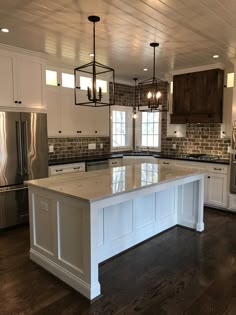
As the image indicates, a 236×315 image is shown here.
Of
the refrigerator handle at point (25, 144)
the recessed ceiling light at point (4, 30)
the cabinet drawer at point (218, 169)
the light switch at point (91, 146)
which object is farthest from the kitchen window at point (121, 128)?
the recessed ceiling light at point (4, 30)

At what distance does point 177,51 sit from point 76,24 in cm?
181

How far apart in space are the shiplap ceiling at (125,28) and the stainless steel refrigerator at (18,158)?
113 cm

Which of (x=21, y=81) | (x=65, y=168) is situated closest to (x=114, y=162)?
(x=65, y=168)

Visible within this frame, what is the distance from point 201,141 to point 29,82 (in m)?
3.63

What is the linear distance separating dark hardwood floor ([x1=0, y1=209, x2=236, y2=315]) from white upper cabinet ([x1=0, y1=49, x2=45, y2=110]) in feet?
6.81

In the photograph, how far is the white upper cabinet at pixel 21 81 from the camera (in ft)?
12.7

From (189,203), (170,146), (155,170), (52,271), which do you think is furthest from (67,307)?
(170,146)

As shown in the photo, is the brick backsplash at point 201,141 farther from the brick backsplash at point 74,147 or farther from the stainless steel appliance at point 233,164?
the brick backsplash at point 74,147

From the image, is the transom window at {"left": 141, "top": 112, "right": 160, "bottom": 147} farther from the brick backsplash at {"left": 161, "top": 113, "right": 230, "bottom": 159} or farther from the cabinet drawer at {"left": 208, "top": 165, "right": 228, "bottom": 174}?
the cabinet drawer at {"left": 208, "top": 165, "right": 228, "bottom": 174}

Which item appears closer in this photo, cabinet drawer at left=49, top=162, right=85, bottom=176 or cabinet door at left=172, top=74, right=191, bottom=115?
cabinet drawer at left=49, top=162, right=85, bottom=176

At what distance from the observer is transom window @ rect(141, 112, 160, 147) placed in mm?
6488

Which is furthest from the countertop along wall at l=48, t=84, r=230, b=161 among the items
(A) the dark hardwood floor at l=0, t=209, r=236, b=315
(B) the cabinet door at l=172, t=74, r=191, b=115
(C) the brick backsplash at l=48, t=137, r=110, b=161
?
(A) the dark hardwood floor at l=0, t=209, r=236, b=315

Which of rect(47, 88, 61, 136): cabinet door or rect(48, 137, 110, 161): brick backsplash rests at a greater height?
rect(47, 88, 61, 136): cabinet door

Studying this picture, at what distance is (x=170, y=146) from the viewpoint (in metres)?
6.22
